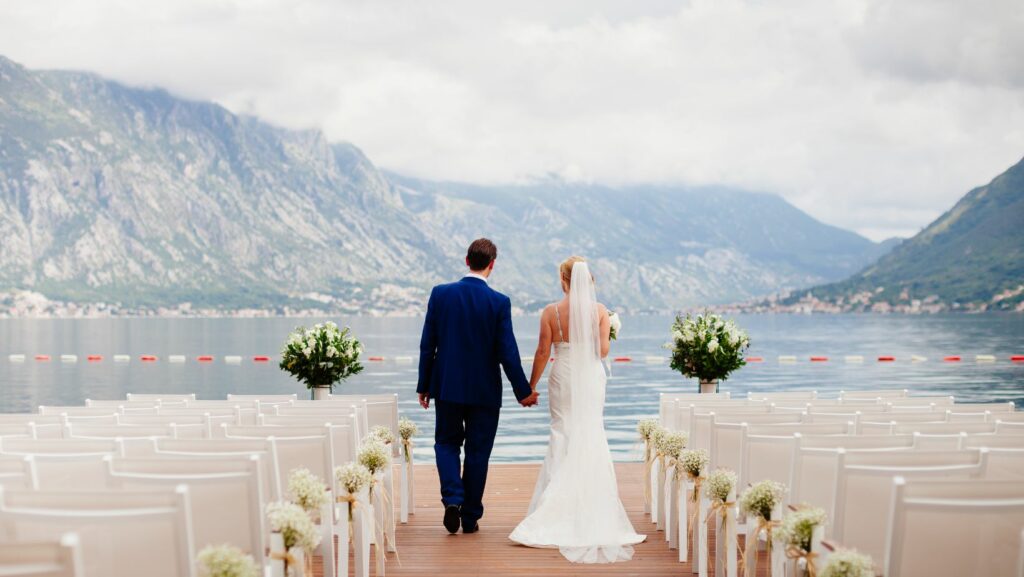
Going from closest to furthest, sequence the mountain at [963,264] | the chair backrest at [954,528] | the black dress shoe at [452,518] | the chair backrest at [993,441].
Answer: the chair backrest at [954,528] < the chair backrest at [993,441] < the black dress shoe at [452,518] < the mountain at [963,264]

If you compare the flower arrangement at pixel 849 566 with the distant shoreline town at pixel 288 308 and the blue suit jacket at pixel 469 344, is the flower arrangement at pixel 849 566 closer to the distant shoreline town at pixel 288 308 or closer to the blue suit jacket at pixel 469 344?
the blue suit jacket at pixel 469 344

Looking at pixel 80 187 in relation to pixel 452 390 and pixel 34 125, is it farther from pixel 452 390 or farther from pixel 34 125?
pixel 452 390

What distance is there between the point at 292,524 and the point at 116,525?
0.69 meters

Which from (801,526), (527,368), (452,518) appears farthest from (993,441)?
(527,368)

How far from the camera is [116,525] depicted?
3.33 metres

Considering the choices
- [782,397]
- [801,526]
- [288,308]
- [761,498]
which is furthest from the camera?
[288,308]

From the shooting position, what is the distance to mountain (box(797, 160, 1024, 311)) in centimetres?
15188

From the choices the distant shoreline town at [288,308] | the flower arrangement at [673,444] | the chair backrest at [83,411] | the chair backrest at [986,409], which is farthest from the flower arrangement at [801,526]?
the distant shoreline town at [288,308]

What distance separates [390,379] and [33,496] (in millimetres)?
45196

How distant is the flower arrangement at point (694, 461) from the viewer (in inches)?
245

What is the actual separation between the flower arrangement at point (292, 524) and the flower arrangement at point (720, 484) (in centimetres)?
233

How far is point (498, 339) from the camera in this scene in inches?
304

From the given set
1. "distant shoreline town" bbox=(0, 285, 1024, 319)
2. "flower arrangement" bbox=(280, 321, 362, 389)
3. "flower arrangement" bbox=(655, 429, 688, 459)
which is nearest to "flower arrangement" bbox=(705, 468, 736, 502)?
"flower arrangement" bbox=(655, 429, 688, 459)

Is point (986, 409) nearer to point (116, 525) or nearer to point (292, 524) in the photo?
point (292, 524)
